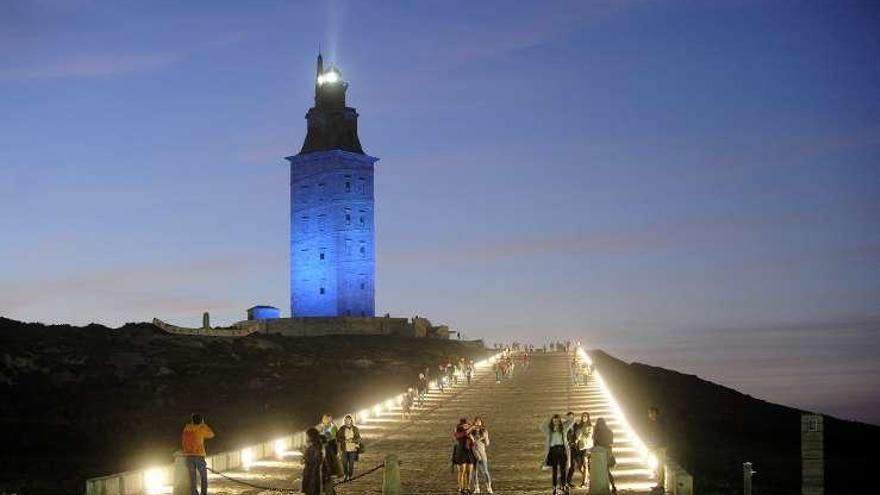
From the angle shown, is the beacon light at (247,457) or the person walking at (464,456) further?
the beacon light at (247,457)

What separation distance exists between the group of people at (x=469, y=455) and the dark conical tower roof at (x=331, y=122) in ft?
283

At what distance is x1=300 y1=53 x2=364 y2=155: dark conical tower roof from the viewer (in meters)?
108

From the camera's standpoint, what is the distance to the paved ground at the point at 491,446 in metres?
23.4

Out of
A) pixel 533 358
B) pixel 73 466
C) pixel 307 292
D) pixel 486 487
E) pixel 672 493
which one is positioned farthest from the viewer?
pixel 307 292

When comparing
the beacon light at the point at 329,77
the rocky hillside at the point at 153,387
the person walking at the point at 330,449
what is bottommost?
the rocky hillside at the point at 153,387

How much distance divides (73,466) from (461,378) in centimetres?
2643

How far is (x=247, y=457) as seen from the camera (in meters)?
27.2

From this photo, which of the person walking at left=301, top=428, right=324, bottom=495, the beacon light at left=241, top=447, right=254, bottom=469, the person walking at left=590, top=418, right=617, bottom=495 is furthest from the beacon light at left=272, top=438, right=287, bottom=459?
the person walking at left=590, top=418, right=617, bottom=495

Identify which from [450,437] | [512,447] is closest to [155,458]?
[450,437]

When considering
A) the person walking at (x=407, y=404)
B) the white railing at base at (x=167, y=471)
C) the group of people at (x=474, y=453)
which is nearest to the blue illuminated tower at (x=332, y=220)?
the person walking at (x=407, y=404)

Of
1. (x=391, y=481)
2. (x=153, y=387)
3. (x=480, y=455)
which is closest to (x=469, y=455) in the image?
(x=480, y=455)

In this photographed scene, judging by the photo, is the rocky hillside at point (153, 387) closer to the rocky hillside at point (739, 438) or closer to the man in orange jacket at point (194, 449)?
the rocky hillside at point (739, 438)

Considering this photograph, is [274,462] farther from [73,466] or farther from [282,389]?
[282,389]

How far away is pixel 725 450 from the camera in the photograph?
49.1m
